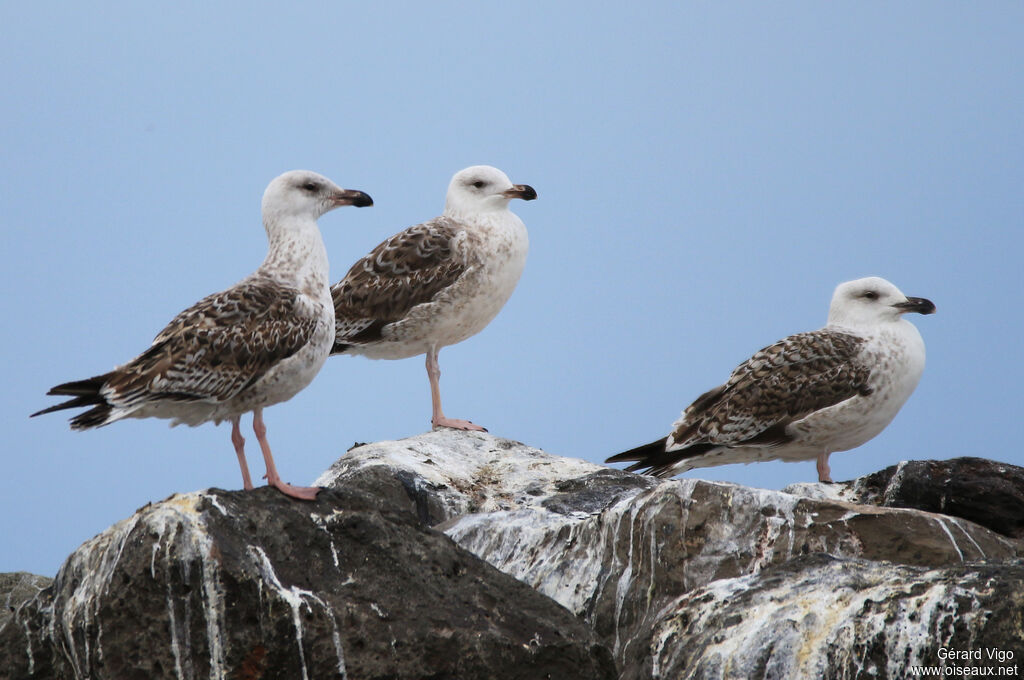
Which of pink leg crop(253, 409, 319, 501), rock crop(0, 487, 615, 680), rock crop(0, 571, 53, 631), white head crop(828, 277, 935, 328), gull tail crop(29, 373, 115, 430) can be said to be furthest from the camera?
white head crop(828, 277, 935, 328)

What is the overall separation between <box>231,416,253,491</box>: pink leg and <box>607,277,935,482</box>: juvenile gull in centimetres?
429

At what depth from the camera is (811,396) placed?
424 inches

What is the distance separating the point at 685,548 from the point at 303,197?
11.3 feet

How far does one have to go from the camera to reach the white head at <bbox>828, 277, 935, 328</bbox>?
11.4m

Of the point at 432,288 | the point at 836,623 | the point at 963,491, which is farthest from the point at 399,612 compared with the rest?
the point at 432,288

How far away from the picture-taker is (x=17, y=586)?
9.78 meters

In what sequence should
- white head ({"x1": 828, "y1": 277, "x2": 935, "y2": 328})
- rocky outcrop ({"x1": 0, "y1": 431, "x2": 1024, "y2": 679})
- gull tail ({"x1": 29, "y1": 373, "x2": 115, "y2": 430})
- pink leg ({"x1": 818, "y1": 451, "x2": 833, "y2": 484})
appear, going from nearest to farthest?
rocky outcrop ({"x1": 0, "y1": 431, "x2": 1024, "y2": 679}) → gull tail ({"x1": 29, "y1": 373, "x2": 115, "y2": 430}) → pink leg ({"x1": 818, "y1": 451, "x2": 833, "y2": 484}) → white head ({"x1": 828, "y1": 277, "x2": 935, "y2": 328})

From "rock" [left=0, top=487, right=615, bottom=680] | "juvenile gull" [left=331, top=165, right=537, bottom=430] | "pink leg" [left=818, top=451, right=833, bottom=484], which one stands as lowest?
"rock" [left=0, top=487, right=615, bottom=680]

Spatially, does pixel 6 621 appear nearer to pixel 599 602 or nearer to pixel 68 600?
pixel 68 600

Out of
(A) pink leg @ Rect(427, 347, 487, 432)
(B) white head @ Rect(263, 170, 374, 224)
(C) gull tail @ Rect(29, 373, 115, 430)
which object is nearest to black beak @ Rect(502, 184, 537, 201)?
(A) pink leg @ Rect(427, 347, 487, 432)

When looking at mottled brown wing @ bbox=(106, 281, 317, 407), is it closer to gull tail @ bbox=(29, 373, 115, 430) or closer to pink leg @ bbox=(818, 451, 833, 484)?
gull tail @ bbox=(29, 373, 115, 430)

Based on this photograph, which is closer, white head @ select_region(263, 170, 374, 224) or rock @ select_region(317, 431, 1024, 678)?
rock @ select_region(317, 431, 1024, 678)

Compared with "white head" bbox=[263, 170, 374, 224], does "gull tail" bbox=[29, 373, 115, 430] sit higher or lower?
lower

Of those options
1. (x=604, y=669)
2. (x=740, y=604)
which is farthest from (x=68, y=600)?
(x=740, y=604)
